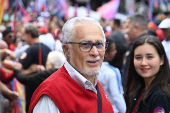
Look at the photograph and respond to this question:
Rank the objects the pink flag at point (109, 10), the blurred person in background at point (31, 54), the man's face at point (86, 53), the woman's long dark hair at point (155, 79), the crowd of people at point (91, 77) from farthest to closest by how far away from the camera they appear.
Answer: the pink flag at point (109, 10) → the blurred person in background at point (31, 54) → the woman's long dark hair at point (155, 79) → the man's face at point (86, 53) → the crowd of people at point (91, 77)

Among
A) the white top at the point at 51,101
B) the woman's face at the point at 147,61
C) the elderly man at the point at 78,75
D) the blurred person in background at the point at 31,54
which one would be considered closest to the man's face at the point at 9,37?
the blurred person in background at the point at 31,54

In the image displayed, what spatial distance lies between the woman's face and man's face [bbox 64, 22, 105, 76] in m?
0.98

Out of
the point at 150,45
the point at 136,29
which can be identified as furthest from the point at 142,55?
the point at 136,29

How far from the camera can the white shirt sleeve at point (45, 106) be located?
178 centimetres

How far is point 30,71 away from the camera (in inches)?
197

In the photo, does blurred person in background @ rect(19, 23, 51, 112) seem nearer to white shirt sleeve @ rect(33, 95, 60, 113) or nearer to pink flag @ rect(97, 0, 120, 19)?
white shirt sleeve @ rect(33, 95, 60, 113)

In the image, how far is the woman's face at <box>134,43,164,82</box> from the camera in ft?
9.39

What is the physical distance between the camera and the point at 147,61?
286 cm

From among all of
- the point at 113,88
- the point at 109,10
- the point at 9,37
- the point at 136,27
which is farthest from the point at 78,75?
the point at 109,10

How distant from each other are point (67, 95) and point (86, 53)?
368mm

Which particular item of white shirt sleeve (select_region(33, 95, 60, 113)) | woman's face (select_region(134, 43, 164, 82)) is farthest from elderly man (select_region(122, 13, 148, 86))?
white shirt sleeve (select_region(33, 95, 60, 113))

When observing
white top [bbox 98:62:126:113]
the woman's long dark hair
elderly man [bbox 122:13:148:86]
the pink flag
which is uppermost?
the pink flag

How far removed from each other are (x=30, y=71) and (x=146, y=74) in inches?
109

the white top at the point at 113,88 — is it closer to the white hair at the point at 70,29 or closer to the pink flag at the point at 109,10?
the white hair at the point at 70,29
